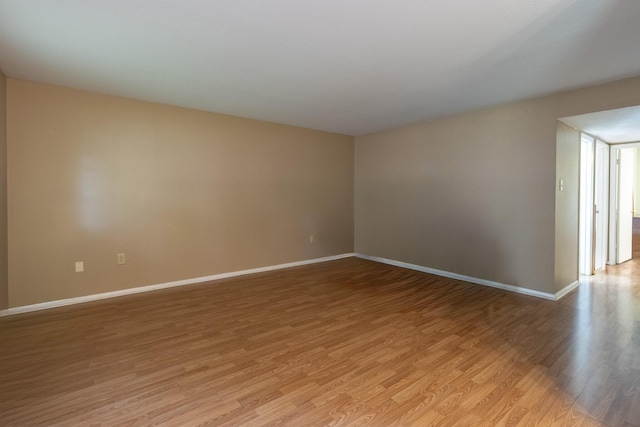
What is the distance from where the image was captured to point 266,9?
1.83 meters

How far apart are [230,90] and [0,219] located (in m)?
2.52

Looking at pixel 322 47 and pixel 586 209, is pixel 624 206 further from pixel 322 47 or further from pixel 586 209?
pixel 322 47

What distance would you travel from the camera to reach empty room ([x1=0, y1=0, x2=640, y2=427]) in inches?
71.1

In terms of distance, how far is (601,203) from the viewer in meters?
4.64

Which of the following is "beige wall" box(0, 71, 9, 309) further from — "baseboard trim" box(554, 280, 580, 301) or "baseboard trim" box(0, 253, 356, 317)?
"baseboard trim" box(554, 280, 580, 301)

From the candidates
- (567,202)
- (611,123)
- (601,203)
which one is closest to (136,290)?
(567,202)

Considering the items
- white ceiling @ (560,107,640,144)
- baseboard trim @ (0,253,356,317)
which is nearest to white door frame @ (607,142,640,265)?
white ceiling @ (560,107,640,144)

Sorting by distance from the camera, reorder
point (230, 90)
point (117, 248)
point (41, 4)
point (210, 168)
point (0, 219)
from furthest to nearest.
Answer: point (210, 168) < point (117, 248) < point (230, 90) < point (0, 219) < point (41, 4)

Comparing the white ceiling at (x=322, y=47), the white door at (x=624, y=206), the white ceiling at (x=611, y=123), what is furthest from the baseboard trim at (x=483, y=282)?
the white ceiling at (x=322, y=47)

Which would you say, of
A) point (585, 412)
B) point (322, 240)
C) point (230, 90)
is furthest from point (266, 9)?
point (322, 240)

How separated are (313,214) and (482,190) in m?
2.67

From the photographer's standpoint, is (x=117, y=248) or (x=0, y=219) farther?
(x=117, y=248)

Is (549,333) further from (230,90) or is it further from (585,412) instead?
(230,90)

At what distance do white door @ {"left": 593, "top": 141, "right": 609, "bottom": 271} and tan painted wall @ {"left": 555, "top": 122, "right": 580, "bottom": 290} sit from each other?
3.57ft
